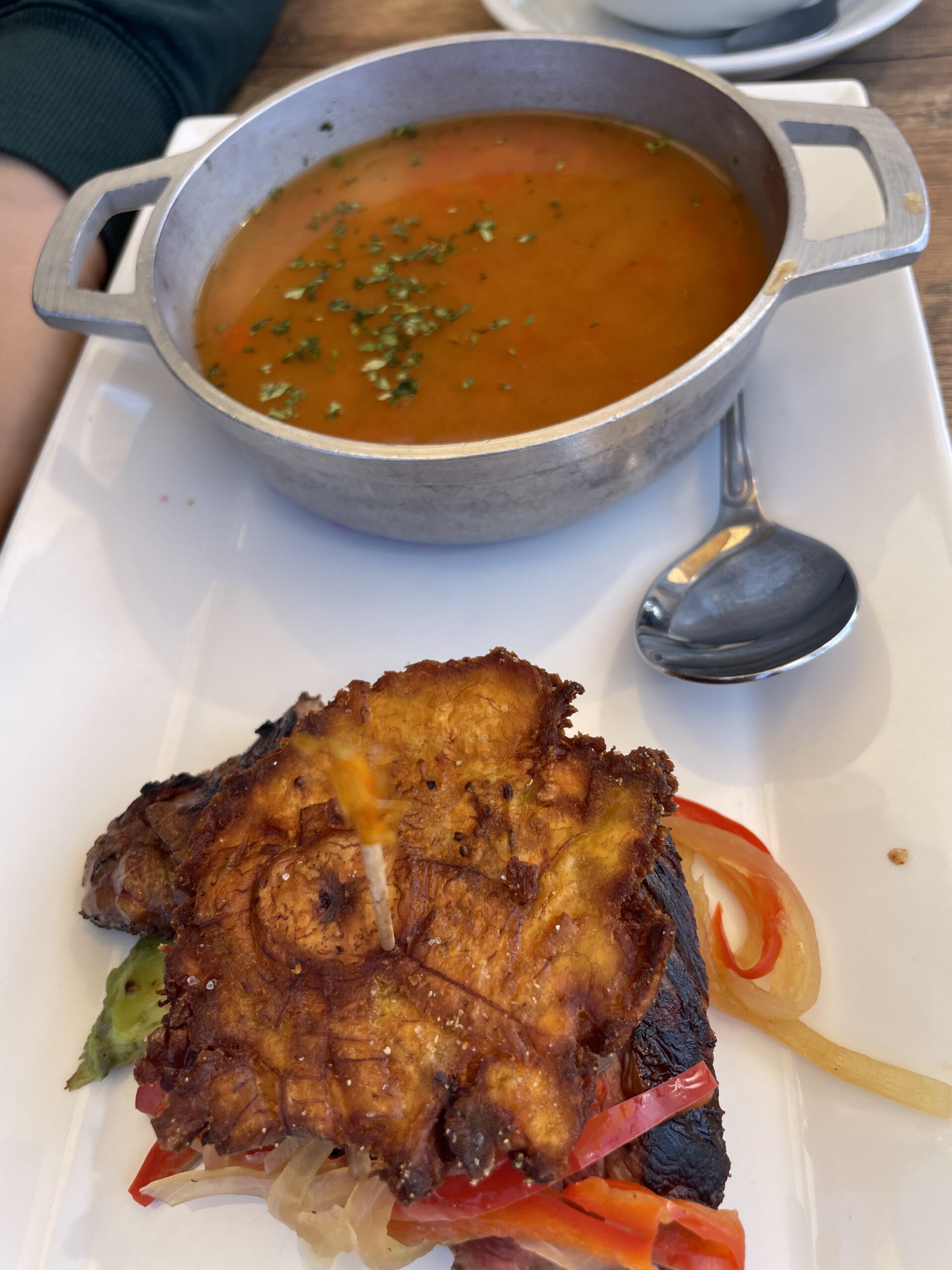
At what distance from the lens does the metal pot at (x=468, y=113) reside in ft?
6.07

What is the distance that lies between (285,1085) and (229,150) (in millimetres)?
2213

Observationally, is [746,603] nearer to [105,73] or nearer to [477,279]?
[477,279]

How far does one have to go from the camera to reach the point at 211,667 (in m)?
2.21

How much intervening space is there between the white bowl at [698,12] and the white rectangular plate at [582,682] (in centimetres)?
27

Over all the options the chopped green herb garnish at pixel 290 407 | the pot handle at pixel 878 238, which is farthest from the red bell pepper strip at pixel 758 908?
the chopped green herb garnish at pixel 290 407

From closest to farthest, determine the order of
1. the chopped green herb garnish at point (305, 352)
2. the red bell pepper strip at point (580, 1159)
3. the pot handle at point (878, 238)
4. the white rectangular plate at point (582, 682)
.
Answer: the red bell pepper strip at point (580, 1159)
the white rectangular plate at point (582, 682)
the pot handle at point (878, 238)
the chopped green herb garnish at point (305, 352)

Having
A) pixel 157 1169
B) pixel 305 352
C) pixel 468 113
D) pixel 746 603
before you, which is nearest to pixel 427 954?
pixel 157 1169

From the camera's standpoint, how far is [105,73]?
3.17m

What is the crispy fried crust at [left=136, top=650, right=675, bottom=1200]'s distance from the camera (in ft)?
4.03

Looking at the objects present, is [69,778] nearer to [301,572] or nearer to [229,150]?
[301,572]

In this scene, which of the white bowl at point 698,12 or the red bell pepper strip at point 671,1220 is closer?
the red bell pepper strip at point 671,1220

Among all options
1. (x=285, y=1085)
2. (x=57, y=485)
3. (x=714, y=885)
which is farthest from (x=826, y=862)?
(x=57, y=485)

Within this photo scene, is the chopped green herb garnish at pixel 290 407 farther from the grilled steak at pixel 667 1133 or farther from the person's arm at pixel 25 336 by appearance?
the grilled steak at pixel 667 1133

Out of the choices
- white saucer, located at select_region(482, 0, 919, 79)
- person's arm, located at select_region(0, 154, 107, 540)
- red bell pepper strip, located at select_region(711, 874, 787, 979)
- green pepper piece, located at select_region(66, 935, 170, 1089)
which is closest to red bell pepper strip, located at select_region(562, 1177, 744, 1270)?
red bell pepper strip, located at select_region(711, 874, 787, 979)
